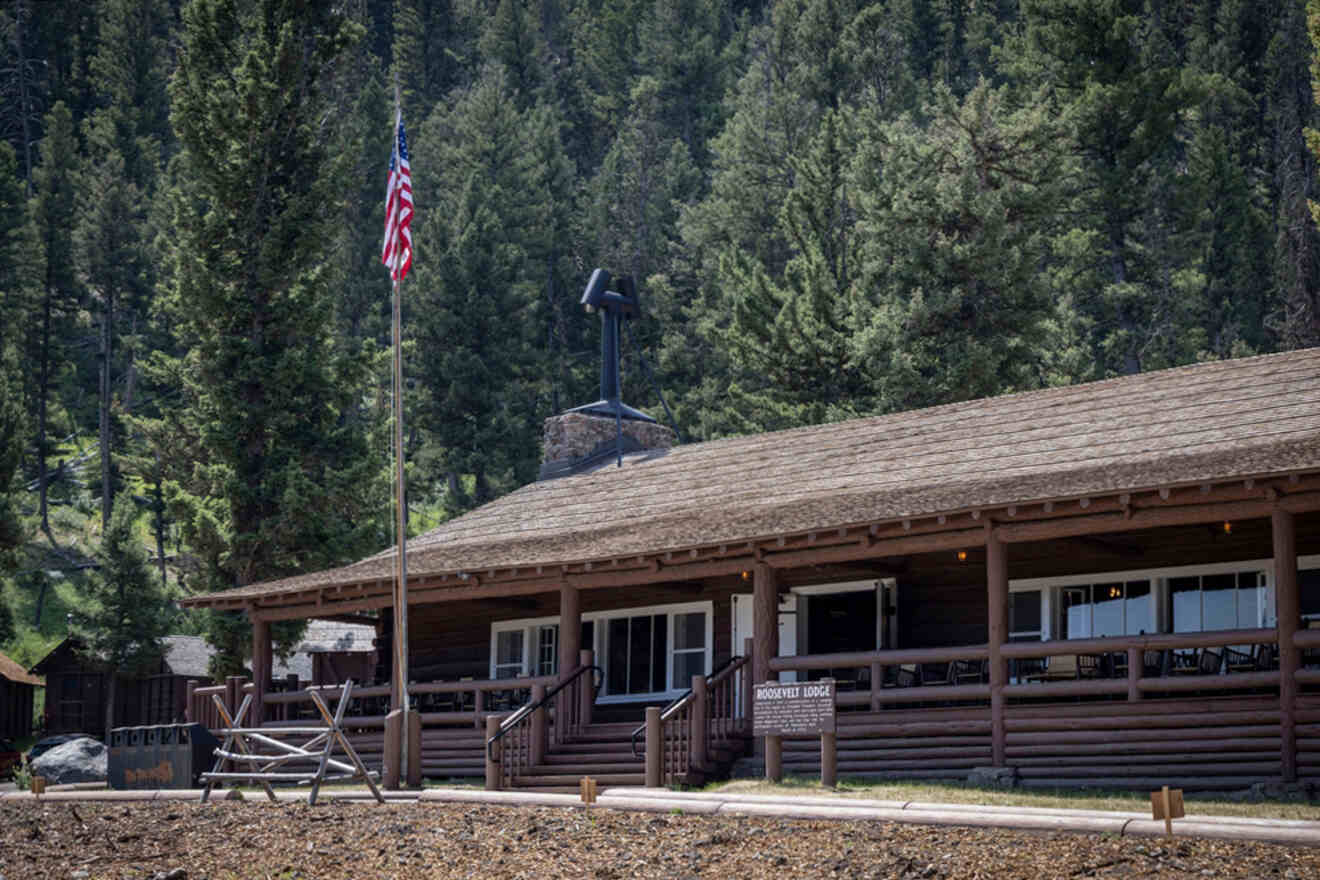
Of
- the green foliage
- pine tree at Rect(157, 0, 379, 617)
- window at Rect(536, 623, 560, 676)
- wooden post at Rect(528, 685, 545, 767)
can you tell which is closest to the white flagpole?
wooden post at Rect(528, 685, 545, 767)

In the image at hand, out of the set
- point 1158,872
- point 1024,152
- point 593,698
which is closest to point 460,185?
point 1024,152

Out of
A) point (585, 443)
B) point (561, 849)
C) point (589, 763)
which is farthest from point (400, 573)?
point (585, 443)

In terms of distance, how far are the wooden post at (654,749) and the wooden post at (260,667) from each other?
884 centimetres

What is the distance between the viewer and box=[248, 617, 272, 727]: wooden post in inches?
1010

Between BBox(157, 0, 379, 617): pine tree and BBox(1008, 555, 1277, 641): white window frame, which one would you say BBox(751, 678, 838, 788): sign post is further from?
BBox(157, 0, 379, 617): pine tree

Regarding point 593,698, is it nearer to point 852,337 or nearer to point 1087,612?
point 1087,612

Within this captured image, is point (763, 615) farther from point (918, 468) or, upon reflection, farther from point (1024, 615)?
point (918, 468)

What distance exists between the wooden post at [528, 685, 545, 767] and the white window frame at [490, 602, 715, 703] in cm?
257

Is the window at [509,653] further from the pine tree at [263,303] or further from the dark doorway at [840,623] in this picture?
the pine tree at [263,303]

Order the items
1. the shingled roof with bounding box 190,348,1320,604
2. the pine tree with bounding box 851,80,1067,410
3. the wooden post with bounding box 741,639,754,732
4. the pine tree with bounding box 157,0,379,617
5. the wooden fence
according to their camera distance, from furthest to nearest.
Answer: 1. the pine tree with bounding box 851,80,1067,410
2. the pine tree with bounding box 157,0,379,617
3. the wooden post with bounding box 741,639,754,732
4. the shingled roof with bounding box 190,348,1320,604
5. the wooden fence

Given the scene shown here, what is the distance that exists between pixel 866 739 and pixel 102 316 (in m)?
70.6

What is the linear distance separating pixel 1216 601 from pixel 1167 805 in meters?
7.87

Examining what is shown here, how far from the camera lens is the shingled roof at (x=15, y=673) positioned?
4909 centimetres

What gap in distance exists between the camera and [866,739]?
66.6 feet
